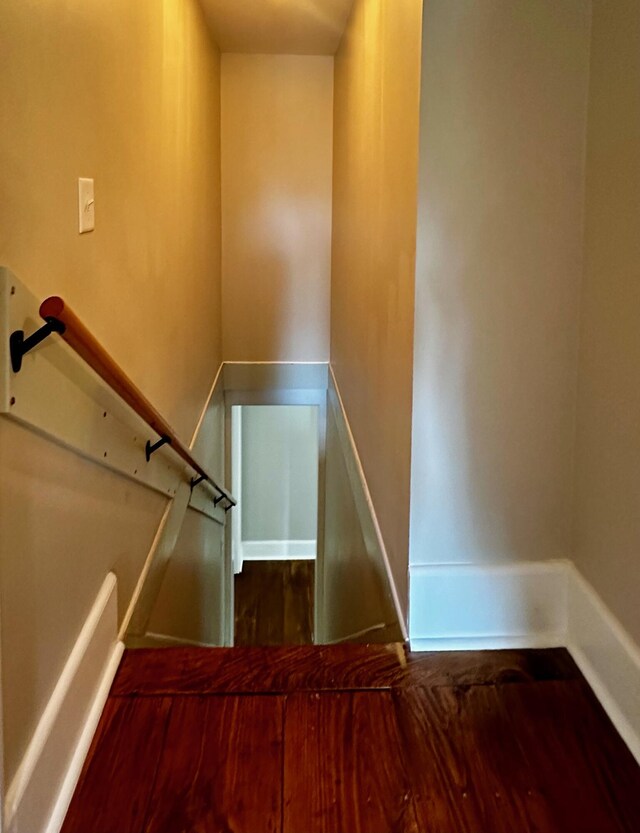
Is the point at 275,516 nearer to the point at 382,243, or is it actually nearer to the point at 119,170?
the point at 382,243

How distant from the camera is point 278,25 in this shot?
3.84m

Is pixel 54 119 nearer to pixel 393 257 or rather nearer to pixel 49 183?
pixel 49 183

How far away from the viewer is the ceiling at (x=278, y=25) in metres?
3.52

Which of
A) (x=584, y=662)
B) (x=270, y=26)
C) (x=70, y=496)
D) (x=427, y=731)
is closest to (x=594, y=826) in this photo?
(x=427, y=731)

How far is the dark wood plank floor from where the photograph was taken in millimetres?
5438

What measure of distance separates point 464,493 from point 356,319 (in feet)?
4.94

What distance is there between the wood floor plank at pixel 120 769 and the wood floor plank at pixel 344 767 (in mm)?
245

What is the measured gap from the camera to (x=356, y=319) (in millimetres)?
3076

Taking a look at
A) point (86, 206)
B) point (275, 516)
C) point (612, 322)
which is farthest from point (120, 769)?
point (275, 516)

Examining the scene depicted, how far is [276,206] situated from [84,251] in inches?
122

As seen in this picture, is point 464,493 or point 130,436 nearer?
point 464,493

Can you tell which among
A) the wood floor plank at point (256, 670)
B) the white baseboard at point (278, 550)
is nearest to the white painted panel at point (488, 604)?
the wood floor plank at point (256, 670)

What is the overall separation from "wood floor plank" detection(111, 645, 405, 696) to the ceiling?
9.59 feet

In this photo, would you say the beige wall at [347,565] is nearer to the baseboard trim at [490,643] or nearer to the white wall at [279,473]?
the baseboard trim at [490,643]
